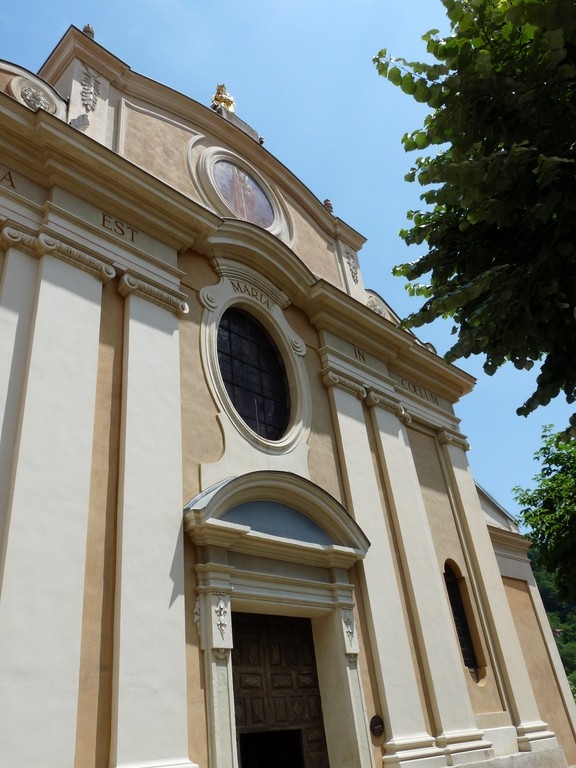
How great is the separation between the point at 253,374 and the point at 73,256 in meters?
3.29

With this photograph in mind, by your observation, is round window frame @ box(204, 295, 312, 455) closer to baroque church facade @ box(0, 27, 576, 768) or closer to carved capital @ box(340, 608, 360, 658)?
baroque church facade @ box(0, 27, 576, 768)

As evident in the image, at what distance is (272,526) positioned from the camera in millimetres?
8180

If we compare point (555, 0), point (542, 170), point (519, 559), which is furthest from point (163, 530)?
point (519, 559)

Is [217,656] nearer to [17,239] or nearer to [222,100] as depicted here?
[17,239]

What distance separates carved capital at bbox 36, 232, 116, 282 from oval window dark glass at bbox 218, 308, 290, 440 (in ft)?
6.92

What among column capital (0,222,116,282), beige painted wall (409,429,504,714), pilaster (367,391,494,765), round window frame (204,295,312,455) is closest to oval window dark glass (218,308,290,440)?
round window frame (204,295,312,455)

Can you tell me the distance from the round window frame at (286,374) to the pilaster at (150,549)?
0.72 meters

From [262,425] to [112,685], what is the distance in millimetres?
4337

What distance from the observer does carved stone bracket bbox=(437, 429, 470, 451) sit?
43.4 ft

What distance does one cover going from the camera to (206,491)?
7.61 m

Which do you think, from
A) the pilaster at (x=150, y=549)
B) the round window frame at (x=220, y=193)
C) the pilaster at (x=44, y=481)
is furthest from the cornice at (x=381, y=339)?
the pilaster at (x=44, y=481)

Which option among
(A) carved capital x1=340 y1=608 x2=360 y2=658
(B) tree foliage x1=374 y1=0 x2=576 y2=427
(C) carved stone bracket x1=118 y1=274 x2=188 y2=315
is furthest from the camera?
(A) carved capital x1=340 y1=608 x2=360 y2=658

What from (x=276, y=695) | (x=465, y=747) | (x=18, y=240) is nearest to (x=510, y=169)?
(x=18, y=240)

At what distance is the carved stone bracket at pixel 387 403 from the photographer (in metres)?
11.5
